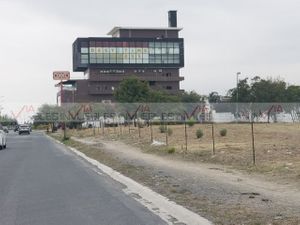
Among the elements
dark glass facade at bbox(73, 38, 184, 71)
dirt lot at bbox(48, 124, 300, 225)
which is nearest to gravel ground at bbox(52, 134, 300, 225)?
dirt lot at bbox(48, 124, 300, 225)

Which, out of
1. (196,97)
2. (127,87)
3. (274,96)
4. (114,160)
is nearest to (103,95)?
(196,97)

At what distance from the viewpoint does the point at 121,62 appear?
5837 inches

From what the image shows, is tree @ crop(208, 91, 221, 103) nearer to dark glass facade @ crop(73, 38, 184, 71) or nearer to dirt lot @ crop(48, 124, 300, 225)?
dark glass facade @ crop(73, 38, 184, 71)

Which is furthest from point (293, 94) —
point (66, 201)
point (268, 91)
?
point (66, 201)

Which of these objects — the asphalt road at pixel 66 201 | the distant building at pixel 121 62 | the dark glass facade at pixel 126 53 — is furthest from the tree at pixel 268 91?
the asphalt road at pixel 66 201

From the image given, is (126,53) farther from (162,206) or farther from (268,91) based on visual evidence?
(162,206)

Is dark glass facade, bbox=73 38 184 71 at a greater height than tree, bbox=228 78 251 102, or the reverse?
dark glass facade, bbox=73 38 184 71

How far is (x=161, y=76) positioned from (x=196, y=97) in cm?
3564

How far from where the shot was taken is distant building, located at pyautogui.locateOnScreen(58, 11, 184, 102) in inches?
5704

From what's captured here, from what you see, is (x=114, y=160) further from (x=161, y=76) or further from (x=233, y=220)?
(x=161, y=76)

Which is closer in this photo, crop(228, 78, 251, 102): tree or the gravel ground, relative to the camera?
the gravel ground

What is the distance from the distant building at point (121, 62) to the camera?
144875mm

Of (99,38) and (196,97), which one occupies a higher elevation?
(99,38)

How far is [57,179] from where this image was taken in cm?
1855
